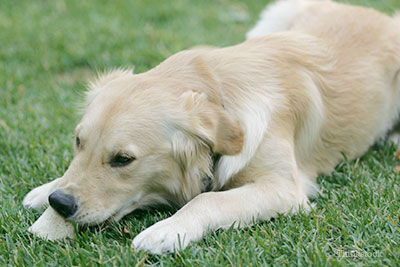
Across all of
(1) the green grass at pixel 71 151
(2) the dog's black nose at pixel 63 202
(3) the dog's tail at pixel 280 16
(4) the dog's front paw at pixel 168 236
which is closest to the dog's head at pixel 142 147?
(2) the dog's black nose at pixel 63 202

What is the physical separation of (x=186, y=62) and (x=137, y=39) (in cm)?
356

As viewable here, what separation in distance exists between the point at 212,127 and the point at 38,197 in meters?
1.30

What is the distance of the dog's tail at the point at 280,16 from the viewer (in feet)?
17.4

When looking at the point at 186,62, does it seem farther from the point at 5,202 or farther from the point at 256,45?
the point at 5,202

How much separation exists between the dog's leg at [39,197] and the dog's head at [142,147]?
50 centimetres

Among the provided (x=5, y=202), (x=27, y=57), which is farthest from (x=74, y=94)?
(x=5, y=202)

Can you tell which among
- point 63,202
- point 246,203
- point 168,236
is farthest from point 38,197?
point 246,203

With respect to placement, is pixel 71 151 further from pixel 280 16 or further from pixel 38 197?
pixel 280 16

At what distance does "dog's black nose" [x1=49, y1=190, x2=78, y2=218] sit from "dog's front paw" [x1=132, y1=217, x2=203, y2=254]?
40 cm

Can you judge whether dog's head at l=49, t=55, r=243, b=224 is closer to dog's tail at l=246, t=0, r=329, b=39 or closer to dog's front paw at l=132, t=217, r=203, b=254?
dog's front paw at l=132, t=217, r=203, b=254

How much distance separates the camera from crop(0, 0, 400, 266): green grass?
2777 millimetres

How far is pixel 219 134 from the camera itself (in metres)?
3.11

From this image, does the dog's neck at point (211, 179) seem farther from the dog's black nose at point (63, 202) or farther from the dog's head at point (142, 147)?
the dog's black nose at point (63, 202)

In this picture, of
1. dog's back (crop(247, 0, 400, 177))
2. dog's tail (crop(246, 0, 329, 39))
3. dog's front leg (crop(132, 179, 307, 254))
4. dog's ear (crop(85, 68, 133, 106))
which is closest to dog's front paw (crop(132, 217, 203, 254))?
dog's front leg (crop(132, 179, 307, 254))
